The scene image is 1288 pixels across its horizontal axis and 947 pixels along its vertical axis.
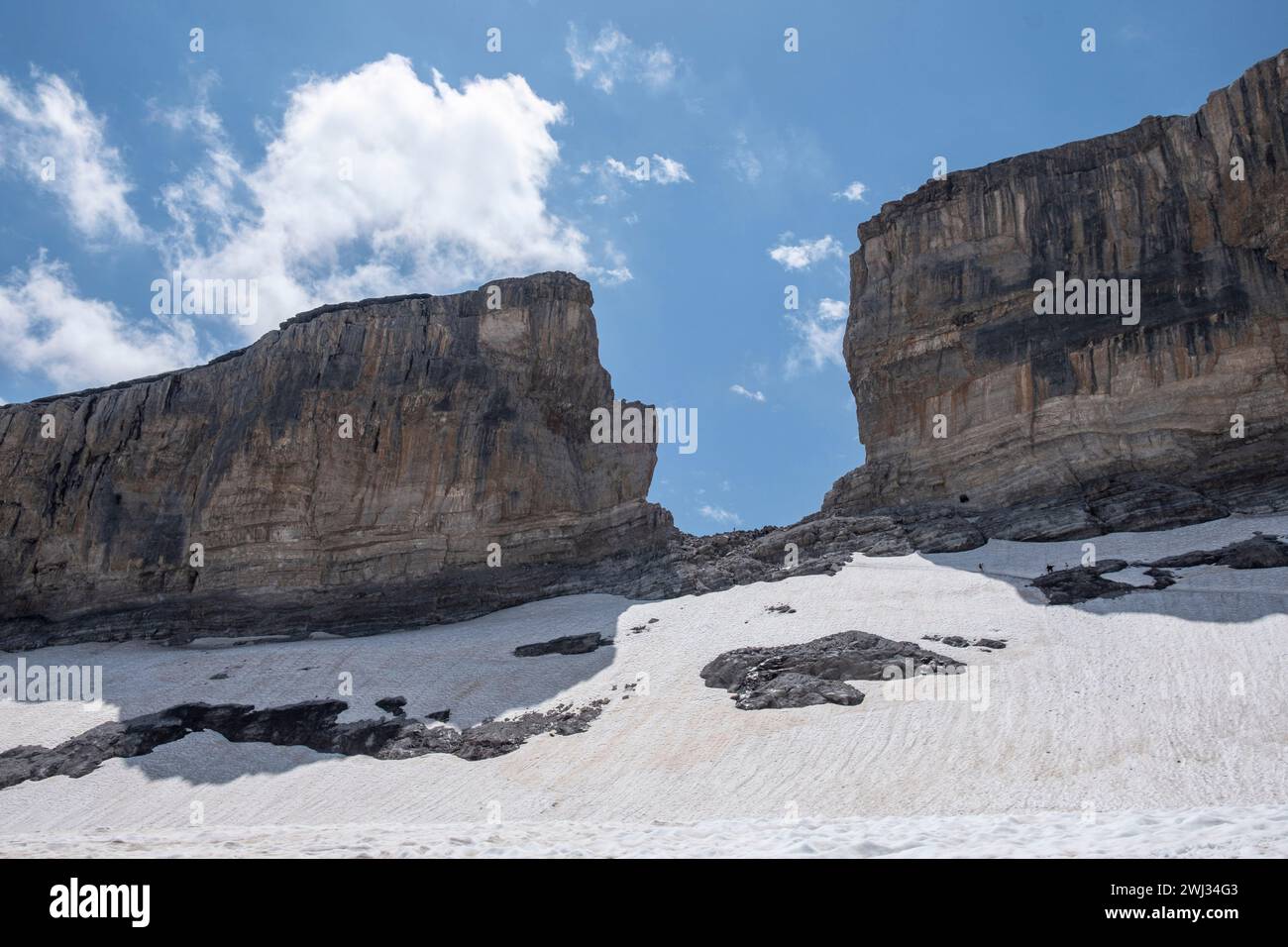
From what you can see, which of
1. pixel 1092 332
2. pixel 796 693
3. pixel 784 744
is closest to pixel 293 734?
pixel 796 693

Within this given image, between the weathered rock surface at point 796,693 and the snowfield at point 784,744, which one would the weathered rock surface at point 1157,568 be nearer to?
the snowfield at point 784,744

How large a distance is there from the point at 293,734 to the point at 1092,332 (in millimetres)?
35960

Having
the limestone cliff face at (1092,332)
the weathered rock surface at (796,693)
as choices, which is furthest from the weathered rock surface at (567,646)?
the limestone cliff face at (1092,332)

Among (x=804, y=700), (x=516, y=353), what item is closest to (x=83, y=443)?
(x=516, y=353)

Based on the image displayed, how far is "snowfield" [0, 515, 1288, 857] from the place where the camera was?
43.9 feet

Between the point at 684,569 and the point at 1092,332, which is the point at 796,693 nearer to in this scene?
the point at 684,569

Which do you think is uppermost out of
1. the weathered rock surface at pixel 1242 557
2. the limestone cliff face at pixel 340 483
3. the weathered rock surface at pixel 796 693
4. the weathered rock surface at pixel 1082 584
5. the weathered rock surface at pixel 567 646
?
the limestone cliff face at pixel 340 483

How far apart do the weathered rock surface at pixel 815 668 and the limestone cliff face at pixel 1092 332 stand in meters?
14.1

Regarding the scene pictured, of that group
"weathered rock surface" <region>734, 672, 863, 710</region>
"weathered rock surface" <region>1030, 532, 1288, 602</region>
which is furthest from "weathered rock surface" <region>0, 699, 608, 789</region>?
"weathered rock surface" <region>1030, 532, 1288, 602</region>

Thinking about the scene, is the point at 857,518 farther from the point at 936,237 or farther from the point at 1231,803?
the point at 1231,803

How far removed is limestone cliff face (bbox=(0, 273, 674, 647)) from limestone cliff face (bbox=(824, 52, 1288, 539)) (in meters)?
14.3

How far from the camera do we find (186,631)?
43750mm

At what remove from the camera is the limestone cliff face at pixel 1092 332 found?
38.1 metres

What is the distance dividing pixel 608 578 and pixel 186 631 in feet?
63.6
